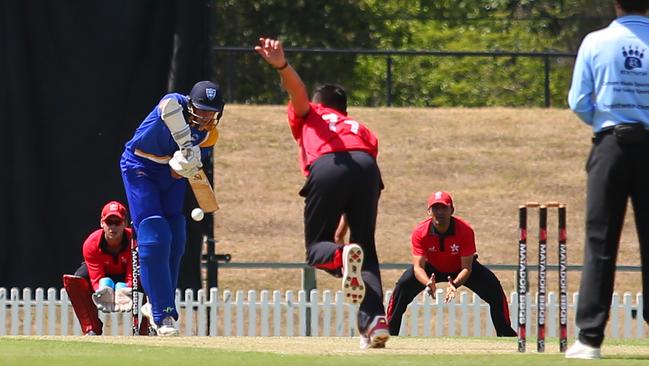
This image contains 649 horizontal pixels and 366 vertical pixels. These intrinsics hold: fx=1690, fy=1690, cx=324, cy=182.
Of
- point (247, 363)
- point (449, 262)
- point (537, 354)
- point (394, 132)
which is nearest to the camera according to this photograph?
point (247, 363)

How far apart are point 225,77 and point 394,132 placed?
3367 millimetres

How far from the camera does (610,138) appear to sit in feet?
26.9

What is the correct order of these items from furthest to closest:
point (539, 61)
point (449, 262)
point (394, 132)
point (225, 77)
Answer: point (539, 61) < point (225, 77) < point (394, 132) < point (449, 262)

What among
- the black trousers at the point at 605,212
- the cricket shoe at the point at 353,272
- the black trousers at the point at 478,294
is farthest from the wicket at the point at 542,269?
the black trousers at the point at 478,294

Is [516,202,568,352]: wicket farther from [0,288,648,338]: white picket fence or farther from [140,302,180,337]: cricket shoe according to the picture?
[0,288,648,338]: white picket fence

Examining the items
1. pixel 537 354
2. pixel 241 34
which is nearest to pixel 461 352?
pixel 537 354

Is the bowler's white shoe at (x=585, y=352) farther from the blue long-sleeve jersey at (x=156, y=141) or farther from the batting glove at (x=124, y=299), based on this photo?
the batting glove at (x=124, y=299)

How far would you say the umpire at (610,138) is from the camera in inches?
321

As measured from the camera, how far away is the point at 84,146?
16.3 metres

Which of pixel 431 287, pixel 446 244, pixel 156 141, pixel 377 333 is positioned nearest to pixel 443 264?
pixel 446 244

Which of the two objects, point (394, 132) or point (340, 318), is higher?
point (394, 132)

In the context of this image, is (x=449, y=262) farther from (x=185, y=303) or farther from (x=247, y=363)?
(x=247, y=363)

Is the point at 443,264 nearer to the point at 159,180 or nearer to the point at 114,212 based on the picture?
the point at 114,212

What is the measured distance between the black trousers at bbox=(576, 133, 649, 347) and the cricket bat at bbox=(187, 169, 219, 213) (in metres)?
3.82
